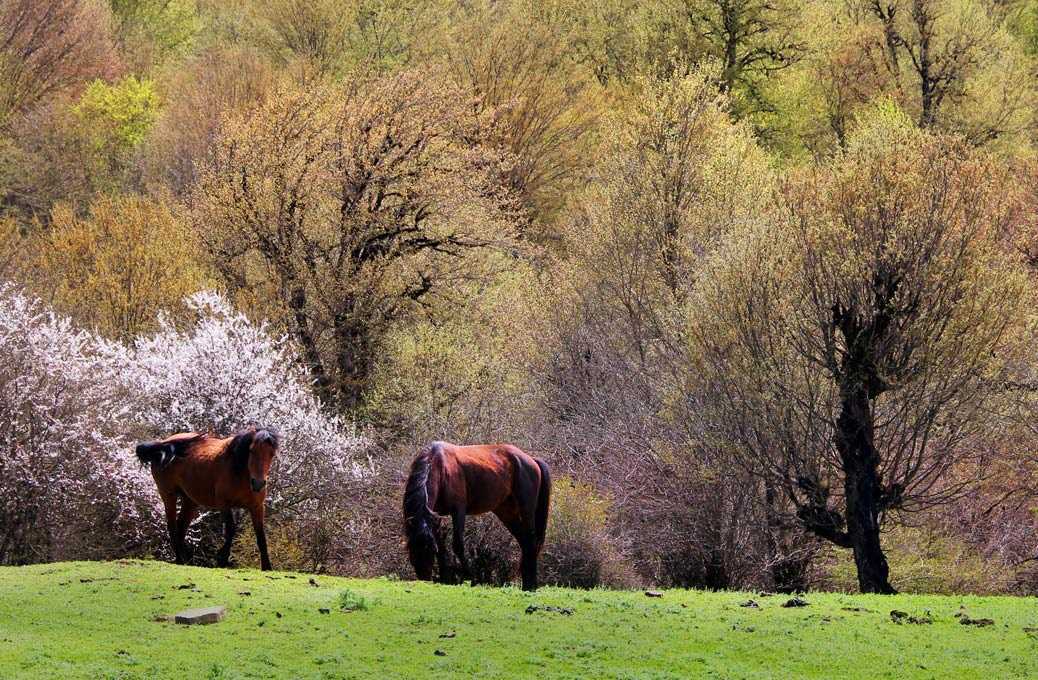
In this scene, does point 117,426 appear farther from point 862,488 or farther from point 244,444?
point 862,488

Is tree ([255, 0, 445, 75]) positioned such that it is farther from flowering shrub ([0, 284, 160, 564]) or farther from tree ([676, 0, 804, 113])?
flowering shrub ([0, 284, 160, 564])

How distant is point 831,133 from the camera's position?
6612cm

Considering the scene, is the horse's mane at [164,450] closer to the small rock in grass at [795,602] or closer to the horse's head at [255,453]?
the horse's head at [255,453]

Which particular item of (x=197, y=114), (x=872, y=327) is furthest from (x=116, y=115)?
(x=872, y=327)

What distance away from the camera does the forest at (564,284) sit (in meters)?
27.7

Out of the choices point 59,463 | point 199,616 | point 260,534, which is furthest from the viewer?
point 59,463

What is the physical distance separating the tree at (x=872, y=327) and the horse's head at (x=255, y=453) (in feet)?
41.1

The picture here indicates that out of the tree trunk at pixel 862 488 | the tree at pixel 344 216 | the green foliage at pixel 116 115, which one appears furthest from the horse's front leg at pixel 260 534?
the green foliage at pixel 116 115

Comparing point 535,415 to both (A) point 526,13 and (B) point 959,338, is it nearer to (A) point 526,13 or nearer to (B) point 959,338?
(B) point 959,338

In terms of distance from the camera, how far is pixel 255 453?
Answer: 20.8 meters

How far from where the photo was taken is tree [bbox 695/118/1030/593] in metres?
27.4

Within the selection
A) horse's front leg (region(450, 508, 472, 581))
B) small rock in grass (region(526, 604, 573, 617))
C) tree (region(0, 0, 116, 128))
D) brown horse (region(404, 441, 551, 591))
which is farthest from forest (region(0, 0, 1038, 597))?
small rock in grass (region(526, 604, 573, 617))

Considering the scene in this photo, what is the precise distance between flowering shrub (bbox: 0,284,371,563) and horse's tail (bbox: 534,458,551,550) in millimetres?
8512

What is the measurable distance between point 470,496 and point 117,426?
33.8 ft
